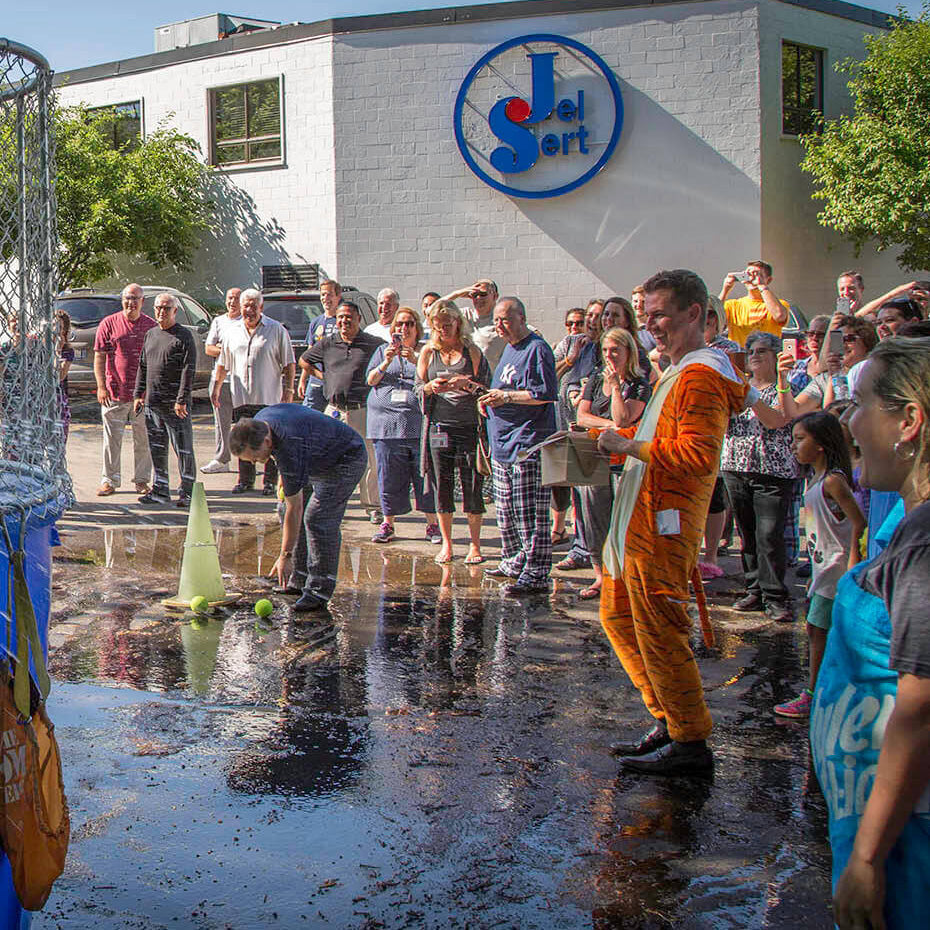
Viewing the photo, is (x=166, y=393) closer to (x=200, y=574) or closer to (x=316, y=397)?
(x=316, y=397)

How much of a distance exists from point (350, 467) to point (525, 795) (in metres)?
3.19

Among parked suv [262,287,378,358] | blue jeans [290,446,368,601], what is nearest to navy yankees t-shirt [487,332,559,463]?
blue jeans [290,446,368,601]

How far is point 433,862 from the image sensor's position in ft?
12.6

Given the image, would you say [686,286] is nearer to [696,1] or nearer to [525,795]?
[525,795]

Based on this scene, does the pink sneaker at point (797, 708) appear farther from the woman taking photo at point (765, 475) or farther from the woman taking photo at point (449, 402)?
the woman taking photo at point (449, 402)

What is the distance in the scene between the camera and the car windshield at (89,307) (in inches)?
718

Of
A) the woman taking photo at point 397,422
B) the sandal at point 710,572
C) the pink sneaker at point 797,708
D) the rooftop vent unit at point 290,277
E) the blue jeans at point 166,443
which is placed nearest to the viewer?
the pink sneaker at point 797,708

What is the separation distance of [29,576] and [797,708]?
11.7 ft

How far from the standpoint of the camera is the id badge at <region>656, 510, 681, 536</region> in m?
4.39

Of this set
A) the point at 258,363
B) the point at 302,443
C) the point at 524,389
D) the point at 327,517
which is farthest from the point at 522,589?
the point at 258,363

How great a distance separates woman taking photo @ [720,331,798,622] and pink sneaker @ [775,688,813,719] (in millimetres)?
1715

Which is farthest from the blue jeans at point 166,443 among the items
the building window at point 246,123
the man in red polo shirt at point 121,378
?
the building window at point 246,123

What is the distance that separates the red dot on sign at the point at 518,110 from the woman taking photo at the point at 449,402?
13232 millimetres

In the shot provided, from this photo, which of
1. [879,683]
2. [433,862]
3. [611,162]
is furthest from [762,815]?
[611,162]
